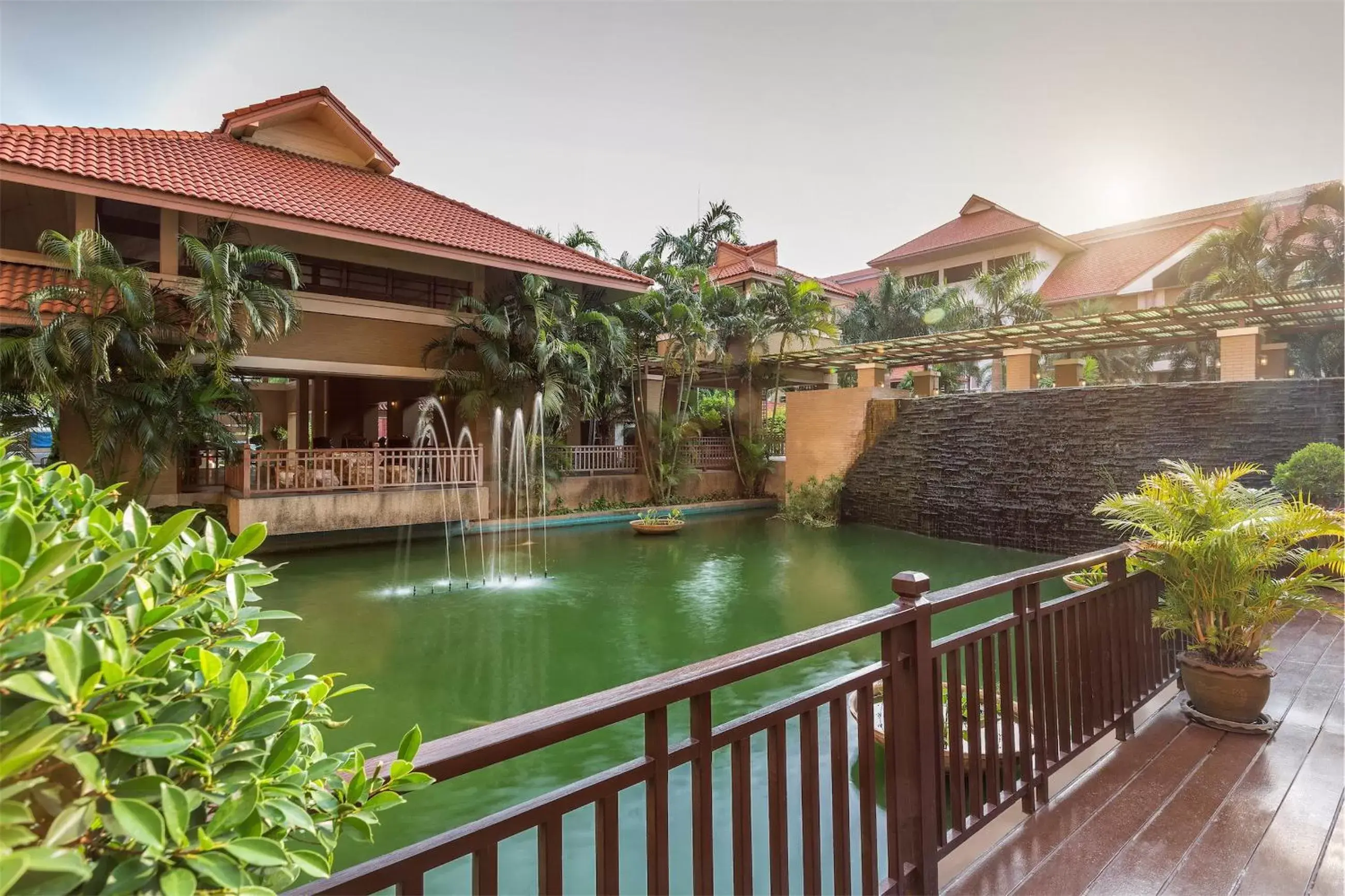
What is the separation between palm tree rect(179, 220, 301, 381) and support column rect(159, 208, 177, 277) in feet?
0.40

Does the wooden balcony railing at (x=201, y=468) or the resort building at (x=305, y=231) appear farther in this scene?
the wooden balcony railing at (x=201, y=468)

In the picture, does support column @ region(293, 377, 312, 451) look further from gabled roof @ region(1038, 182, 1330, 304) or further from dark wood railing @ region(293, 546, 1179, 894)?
gabled roof @ region(1038, 182, 1330, 304)

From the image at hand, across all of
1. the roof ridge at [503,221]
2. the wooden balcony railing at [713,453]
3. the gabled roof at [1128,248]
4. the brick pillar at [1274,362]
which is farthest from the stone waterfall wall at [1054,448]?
the gabled roof at [1128,248]

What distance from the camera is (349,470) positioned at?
10.7 metres

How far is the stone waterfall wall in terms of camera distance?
29.8ft

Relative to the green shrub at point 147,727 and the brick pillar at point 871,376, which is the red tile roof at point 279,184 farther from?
the green shrub at point 147,727

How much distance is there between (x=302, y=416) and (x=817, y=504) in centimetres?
1175

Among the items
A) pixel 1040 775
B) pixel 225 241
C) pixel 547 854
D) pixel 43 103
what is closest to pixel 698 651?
pixel 1040 775

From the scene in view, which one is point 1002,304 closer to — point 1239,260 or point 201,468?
point 1239,260

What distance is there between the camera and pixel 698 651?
19.0 feet

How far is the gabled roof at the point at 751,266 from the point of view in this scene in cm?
1797

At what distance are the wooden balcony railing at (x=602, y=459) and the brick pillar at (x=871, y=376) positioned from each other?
527 cm

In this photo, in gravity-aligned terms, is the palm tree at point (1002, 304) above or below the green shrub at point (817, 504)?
above

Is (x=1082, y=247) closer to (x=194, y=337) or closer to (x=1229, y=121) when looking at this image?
(x=1229, y=121)
